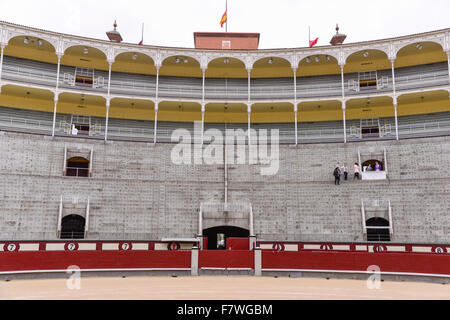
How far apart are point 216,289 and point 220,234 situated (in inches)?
426

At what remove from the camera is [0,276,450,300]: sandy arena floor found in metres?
10.4

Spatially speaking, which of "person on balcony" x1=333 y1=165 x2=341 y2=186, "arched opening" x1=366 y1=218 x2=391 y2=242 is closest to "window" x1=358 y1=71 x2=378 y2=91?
"person on balcony" x1=333 y1=165 x2=341 y2=186

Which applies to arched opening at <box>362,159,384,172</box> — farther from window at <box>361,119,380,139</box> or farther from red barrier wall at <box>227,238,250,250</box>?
red barrier wall at <box>227,238,250,250</box>

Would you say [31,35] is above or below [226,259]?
above

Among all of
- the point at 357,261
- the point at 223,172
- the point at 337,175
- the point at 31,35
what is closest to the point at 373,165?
the point at 337,175

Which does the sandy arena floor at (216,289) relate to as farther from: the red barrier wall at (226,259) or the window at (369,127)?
the window at (369,127)

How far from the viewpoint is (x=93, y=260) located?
49.0ft

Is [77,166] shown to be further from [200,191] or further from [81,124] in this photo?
[200,191]

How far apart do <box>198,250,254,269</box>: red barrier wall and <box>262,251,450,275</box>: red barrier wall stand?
0.65 m
